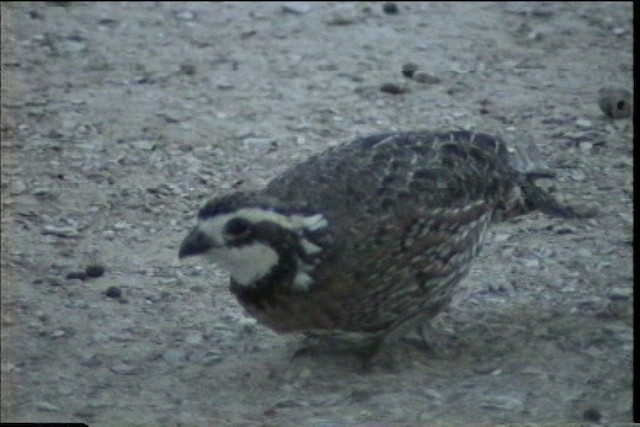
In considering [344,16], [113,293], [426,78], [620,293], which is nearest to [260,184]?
[113,293]

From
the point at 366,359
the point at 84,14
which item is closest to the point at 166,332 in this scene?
the point at 366,359

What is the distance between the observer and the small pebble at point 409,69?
377 inches

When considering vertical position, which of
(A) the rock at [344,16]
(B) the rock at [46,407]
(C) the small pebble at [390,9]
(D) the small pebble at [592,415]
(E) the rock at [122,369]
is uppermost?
(C) the small pebble at [390,9]

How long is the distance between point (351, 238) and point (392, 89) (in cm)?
359

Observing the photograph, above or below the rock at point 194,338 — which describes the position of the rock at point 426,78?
above

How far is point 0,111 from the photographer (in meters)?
9.05

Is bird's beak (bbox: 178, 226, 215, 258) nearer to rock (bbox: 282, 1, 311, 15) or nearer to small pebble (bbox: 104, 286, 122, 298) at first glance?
small pebble (bbox: 104, 286, 122, 298)

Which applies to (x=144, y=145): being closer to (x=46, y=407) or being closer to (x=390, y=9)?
(x=390, y=9)

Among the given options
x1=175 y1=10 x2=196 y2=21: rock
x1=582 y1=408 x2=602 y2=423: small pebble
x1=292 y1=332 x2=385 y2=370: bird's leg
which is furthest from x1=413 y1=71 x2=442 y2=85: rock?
x1=582 y1=408 x2=602 y2=423: small pebble

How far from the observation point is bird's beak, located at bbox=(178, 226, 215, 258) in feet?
18.7

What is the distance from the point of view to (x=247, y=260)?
18.9 feet

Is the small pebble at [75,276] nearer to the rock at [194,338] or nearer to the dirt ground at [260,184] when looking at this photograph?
the dirt ground at [260,184]

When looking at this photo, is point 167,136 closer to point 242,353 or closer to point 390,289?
point 242,353

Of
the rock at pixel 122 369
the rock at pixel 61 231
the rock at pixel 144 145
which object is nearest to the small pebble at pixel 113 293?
the rock at pixel 122 369
